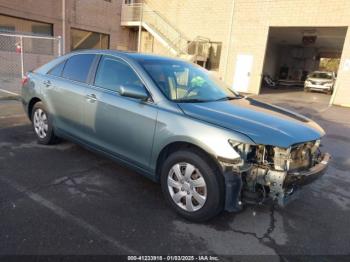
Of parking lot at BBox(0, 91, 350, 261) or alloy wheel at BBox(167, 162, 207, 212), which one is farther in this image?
alloy wheel at BBox(167, 162, 207, 212)

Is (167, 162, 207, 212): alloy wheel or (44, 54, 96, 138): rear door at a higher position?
(44, 54, 96, 138): rear door

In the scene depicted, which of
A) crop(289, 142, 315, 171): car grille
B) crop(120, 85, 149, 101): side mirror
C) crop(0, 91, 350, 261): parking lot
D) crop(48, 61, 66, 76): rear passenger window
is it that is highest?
crop(48, 61, 66, 76): rear passenger window

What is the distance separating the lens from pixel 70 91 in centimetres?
441

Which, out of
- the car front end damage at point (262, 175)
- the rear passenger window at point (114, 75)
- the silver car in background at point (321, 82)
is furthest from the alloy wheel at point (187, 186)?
the silver car in background at point (321, 82)

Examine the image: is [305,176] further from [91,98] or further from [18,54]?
[18,54]

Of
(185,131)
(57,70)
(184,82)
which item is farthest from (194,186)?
(57,70)

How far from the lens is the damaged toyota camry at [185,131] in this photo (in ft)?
9.39

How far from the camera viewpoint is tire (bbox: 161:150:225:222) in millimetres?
2928

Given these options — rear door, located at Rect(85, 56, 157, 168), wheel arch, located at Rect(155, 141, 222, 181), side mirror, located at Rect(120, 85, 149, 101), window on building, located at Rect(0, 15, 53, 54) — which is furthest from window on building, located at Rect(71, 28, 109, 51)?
wheel arch, located at Rect(155, 141, 222, 181)

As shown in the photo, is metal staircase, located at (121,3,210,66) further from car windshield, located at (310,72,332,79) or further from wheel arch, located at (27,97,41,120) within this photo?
wheel arch, located at (27,97,41,120)

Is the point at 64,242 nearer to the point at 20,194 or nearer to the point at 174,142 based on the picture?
the point at 20,194

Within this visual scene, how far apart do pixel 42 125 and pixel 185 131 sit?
3.14m

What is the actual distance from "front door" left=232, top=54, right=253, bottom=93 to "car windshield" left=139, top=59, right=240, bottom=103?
47.2ft

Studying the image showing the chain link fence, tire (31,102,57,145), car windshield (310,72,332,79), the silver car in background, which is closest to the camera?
tire (31,102,57,145)
